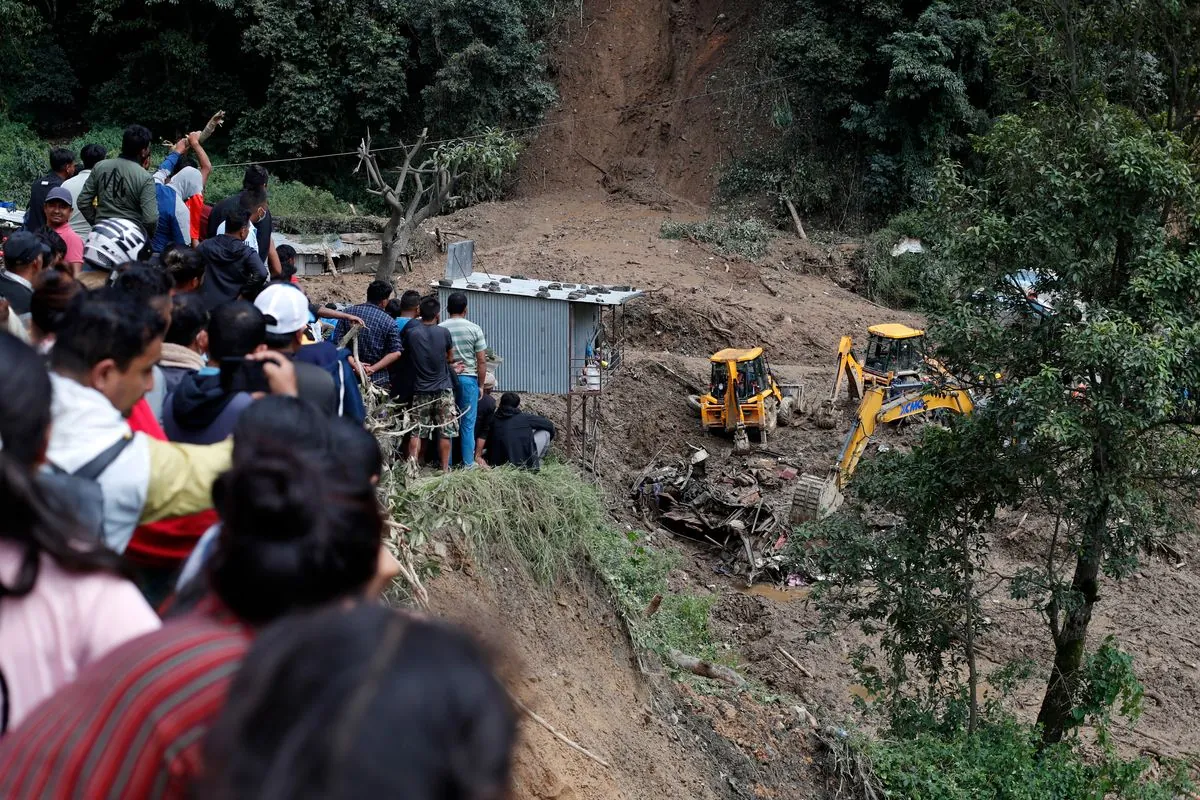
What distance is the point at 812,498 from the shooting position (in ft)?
59.1

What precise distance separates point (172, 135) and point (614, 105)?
13.4m

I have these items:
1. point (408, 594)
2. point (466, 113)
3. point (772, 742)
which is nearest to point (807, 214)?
point (466, 113)

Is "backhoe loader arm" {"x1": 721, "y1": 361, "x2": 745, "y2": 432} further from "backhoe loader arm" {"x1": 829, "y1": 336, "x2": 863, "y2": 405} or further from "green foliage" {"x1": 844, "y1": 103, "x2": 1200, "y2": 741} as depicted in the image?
"green foliage" {"x1": 844, "y1": 103, "x2": 1200, "y2": 741}

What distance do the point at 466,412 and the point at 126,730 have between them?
8.23 metres

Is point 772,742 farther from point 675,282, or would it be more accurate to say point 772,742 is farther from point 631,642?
point 675,282

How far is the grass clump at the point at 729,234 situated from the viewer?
2861 centimetres

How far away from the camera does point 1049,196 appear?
33.3ft

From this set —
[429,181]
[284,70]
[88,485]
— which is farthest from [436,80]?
[88,485]

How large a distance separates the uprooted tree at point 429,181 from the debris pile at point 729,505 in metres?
6.07

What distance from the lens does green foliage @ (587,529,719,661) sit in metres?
9.92

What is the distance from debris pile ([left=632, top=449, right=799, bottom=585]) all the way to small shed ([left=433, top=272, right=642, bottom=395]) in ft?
8.57

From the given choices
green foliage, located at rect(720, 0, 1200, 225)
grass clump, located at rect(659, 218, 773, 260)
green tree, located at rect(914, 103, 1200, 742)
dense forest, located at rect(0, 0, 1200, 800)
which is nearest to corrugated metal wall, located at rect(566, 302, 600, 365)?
Answer: dense forest, located at rect(0, 0, 1200, 800)

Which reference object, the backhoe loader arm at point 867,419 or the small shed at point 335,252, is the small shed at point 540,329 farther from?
the small shed at point 335,252

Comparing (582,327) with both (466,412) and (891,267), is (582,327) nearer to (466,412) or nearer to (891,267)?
(466,412)
